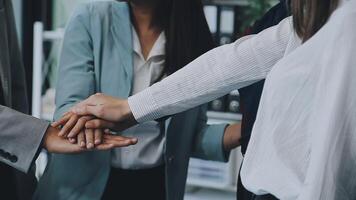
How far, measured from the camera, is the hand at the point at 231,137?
1566 millimetres

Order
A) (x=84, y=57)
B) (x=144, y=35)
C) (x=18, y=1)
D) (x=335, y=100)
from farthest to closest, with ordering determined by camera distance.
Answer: (x=18, y=1) < (x=144, y=35) < (x=84, y=57) < (x=335, y=100)

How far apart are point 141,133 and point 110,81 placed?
0.15 meters

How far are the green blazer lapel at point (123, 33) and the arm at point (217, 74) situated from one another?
231 mm

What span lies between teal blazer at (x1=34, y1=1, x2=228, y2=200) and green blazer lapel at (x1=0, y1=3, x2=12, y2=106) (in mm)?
143

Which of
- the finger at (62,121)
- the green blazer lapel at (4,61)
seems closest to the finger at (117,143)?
the finger at (62,121)

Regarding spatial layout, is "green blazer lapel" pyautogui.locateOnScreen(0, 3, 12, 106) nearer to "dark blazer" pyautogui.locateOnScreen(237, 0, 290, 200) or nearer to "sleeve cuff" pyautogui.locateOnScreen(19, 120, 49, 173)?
"sleeve cuff" pyautogui.locateOnScreen(19, 120, 49, 173)

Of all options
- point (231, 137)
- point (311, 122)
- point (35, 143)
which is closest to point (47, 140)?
point (35, 143)

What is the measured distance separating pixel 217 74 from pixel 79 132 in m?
0.38

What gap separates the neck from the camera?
5.08 feet

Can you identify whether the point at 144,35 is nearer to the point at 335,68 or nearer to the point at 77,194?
the point at 77,194

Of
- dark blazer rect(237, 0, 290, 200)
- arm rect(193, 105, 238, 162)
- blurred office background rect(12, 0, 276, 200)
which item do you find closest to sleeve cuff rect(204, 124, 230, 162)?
arm rect(193, 105, 238, 162)

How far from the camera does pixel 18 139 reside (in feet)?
4.26

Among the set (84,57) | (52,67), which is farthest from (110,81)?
(52,67)

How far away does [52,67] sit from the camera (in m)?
3.67
